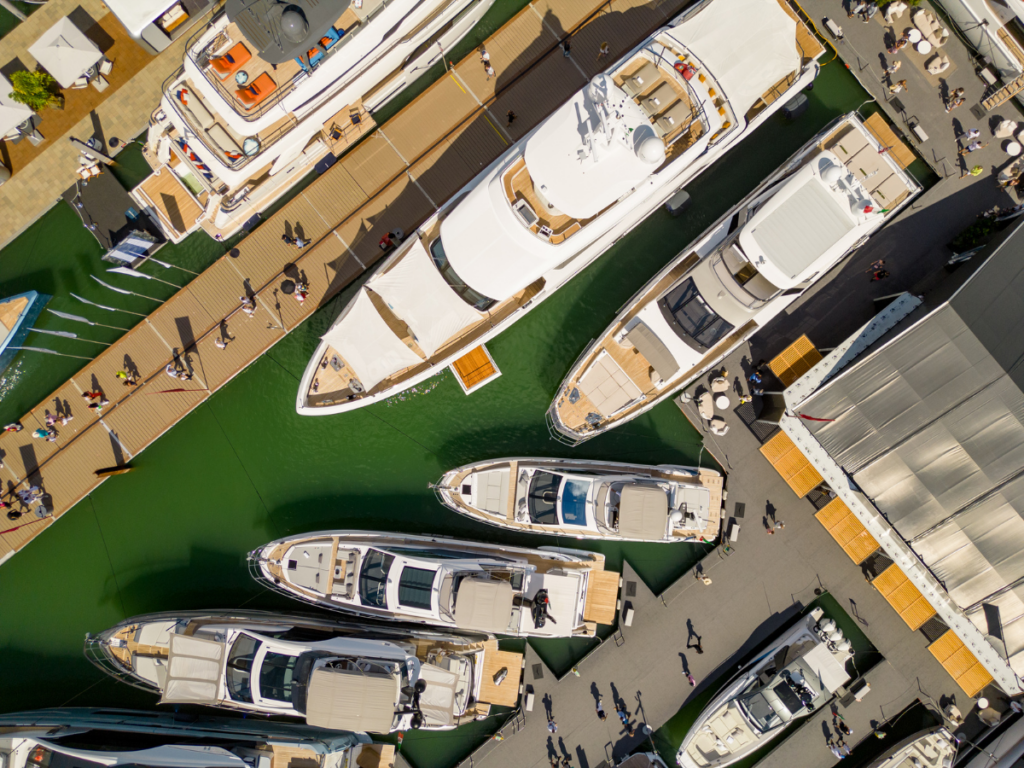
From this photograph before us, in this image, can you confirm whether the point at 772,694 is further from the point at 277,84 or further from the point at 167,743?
the point at 277,84

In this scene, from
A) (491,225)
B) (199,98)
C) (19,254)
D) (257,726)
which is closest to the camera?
(491,225)

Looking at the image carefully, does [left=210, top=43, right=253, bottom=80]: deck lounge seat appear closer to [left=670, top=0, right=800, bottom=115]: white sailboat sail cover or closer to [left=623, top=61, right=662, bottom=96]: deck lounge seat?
[left=623, top=61, right=662, bottom=96]: deck lounge seat

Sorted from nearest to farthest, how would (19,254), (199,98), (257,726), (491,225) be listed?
(491,225) < (199,98) < (257,726) < (19,254)

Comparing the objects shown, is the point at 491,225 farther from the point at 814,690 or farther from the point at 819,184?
the point at 814,690

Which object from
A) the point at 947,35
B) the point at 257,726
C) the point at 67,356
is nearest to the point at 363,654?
the point at 257,726

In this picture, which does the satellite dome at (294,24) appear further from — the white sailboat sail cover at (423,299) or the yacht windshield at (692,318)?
the yacht windshield at (692,318)

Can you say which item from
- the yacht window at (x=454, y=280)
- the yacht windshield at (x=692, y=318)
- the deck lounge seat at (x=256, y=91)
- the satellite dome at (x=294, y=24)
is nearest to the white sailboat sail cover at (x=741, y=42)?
the yacht windshield at (x=692, y=318)
